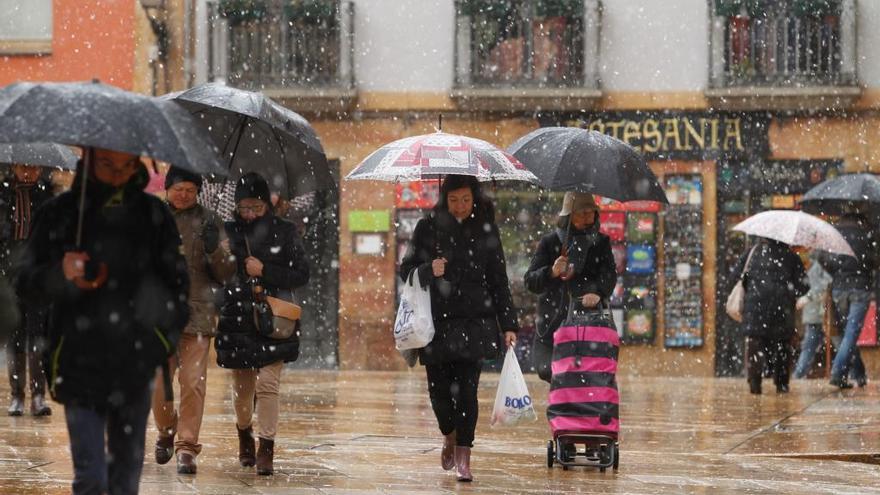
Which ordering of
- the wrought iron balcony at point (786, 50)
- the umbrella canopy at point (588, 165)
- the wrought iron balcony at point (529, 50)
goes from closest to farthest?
the umbrella canopy at point (588, 165), the wrought iron balcony at point (786, 50), the wrought iron balcony at point (529, 50)

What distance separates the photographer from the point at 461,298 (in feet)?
31.6

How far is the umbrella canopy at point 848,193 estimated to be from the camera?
60.9 feet

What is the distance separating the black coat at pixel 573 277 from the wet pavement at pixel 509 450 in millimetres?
924

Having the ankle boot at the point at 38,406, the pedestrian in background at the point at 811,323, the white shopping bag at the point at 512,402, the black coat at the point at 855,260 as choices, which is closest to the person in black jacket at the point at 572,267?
the white shopping bag at the point at 512,402

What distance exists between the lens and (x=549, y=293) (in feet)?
35.1

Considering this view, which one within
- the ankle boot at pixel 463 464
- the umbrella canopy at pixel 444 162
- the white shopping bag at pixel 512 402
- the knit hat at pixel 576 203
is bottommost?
the ankle boot at pixel 463 464

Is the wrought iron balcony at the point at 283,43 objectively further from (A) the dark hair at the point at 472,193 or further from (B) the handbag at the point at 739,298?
(A) the dark hair at the point at 472,193

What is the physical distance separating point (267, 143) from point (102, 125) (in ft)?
13.4

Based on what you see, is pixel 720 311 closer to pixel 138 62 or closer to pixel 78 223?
pixel 138 62

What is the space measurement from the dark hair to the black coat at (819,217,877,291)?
9.27 meters

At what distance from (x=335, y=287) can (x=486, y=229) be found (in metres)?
13.8

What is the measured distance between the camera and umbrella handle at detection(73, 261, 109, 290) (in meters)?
5.95

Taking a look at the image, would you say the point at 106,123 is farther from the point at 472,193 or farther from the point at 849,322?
the point at 849,322

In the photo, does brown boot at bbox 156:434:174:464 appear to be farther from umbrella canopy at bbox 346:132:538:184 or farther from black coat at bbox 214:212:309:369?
umbrella canopy at bbox 346:132:538:184
